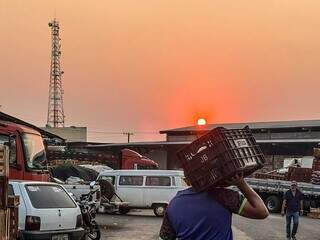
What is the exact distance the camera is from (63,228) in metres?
11.9

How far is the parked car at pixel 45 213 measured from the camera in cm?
1147

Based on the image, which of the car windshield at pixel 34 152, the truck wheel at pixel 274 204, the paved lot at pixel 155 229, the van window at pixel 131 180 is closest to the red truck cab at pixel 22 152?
the car windshield at pixel 34 152

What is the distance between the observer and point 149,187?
2719cm

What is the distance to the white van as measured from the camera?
87.9ft

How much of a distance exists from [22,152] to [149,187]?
35.6 ft

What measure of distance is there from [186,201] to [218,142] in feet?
1.50

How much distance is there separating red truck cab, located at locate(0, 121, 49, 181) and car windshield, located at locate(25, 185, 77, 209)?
442 cm

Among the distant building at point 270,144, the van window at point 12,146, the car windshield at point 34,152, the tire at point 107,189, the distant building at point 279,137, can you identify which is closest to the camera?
the van window at point 12,146

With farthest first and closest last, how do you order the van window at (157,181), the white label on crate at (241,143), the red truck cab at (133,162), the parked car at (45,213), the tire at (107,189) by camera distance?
the red truck cab at (133,162) < the van window at (157,181) < the tire at (107,189) < the parked car at (45,213) < the white label on crate at (241,143)

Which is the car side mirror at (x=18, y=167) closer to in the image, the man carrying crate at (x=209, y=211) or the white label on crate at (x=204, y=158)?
the man carrying crate at (x=209, y=211)

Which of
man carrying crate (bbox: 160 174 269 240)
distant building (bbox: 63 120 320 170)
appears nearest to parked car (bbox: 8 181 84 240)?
man carrying crate (bbox: 160 174 269 240)

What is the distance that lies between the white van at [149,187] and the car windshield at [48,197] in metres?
14.1

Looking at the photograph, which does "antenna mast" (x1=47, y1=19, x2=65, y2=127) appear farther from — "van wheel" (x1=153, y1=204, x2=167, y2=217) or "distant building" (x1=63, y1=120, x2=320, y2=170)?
"van wheel" (x1=153, y1=204, x2=167, y2=217)

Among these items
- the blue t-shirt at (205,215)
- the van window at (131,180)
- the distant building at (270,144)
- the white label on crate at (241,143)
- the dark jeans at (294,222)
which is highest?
the distant building at (270,144)
